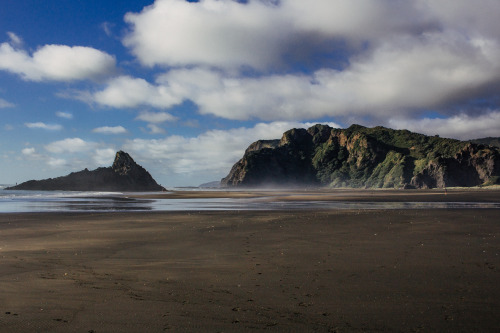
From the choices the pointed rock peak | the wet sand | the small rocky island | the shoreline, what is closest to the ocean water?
the shoreline

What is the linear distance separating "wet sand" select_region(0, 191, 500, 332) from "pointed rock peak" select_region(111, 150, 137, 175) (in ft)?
553

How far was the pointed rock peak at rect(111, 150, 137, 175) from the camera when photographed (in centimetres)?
17600

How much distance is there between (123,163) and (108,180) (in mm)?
14601

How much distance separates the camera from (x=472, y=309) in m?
6.55

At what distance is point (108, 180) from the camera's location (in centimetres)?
16812

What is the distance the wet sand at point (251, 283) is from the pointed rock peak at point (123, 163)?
168611 millimetres

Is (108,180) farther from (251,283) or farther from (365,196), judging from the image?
(251,283)

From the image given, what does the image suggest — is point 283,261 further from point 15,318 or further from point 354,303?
point 15,318

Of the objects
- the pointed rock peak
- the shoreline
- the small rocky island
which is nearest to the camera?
the shoreline

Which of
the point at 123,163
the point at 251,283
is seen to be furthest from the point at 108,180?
the point at 251,283

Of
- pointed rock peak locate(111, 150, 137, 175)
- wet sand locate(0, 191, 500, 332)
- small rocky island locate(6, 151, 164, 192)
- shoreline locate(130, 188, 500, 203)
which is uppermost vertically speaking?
pointed rock peak locate(111, 150, 137, 175)

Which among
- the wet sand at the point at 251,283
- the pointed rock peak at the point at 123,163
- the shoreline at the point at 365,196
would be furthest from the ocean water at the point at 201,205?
the pointed rock peak at the point at 123,163

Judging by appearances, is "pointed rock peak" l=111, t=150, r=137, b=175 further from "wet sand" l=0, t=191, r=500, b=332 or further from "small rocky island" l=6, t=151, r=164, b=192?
"wet sand" l=0, t=191, r=500, b=332

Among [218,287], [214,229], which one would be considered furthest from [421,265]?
[214,229]
